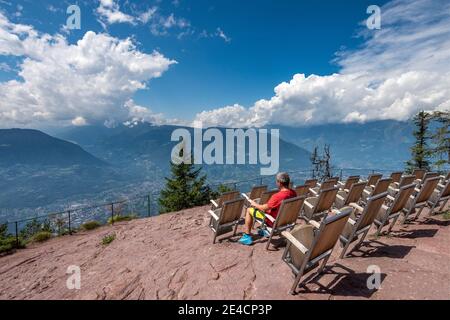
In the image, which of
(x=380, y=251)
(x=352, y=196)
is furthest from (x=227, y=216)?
(x=352, y=196)

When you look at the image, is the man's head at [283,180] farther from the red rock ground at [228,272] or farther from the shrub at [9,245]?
the shrub at [9,245]

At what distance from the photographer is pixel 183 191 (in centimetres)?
2758

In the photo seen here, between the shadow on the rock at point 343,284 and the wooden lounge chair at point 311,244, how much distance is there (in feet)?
0.61

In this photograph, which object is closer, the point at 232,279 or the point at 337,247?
the point at 232,279

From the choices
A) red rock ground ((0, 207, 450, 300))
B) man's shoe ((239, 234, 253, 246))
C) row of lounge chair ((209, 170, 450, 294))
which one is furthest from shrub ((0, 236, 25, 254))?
man's shoe ((239, 234, 253, 246))

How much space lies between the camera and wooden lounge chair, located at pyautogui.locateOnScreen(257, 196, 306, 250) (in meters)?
4.58

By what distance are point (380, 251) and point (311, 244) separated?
7.18 feet

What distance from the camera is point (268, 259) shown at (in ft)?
14.5

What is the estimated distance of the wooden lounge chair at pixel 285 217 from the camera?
4.58 metres

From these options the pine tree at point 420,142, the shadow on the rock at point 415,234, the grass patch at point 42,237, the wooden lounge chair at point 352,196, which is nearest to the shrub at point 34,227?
the grass patch at point 42,237
